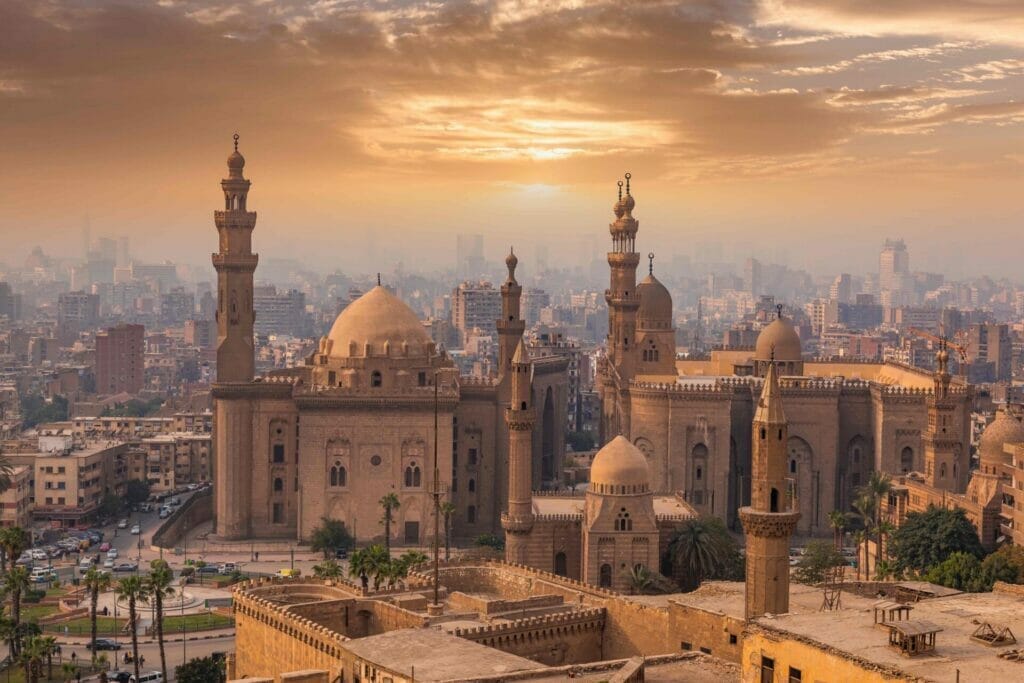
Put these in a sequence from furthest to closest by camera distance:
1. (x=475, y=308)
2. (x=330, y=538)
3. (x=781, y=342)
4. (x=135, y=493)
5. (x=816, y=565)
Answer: (x=475, y=308), (x=135, y=493), (x=781, y=342), (x=330, y=538), (x=816, y=565)

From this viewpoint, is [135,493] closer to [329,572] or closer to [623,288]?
[623,288]

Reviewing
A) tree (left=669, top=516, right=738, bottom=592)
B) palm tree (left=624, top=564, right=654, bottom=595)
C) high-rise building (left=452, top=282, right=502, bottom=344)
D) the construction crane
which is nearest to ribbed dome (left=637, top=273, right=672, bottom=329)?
the construction crane

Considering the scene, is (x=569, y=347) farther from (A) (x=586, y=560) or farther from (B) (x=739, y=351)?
(A) (x=586, y=560)

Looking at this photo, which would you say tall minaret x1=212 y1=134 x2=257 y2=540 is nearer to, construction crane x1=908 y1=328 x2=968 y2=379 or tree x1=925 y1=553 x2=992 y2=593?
construction crane x1=908 y1=328 x2=968 y2=379

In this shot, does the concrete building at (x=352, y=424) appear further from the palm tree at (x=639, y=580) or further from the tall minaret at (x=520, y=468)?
the palm tree at (x=639, y=580)

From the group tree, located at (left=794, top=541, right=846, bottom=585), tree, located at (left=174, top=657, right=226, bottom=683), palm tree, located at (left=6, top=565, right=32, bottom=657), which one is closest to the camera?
tree, located at (left=174, top=657, right=226, bottom=683)

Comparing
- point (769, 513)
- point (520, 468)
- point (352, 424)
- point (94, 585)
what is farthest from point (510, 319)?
point (769, 513)
